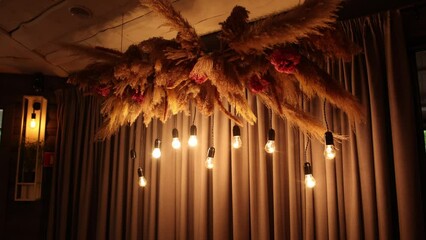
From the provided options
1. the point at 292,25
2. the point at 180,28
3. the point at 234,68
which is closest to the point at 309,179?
the point at 234,68

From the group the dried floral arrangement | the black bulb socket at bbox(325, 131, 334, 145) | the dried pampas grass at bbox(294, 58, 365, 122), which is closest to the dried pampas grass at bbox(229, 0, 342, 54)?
the dried floral arrangement

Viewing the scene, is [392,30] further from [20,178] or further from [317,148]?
[20,178]

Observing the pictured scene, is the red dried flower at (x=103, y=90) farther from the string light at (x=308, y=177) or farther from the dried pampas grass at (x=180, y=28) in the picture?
the string light at (x=308, y=177)

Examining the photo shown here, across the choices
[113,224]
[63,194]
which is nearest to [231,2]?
[113,224]

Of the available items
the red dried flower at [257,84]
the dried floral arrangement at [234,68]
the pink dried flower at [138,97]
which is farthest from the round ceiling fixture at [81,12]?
the red dried flower at [257,84]

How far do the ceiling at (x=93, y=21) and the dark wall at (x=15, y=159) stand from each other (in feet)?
2.06

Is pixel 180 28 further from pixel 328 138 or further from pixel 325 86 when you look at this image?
pixel 328 138

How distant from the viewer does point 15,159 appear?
305 centimetres

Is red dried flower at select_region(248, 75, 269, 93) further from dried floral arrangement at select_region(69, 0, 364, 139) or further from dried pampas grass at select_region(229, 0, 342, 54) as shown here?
dried pampas grass at select_region(229, 0, 342, 54)

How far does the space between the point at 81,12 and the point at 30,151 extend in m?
1.60

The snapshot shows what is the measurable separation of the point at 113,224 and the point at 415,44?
2.43 m

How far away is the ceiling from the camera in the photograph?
187 cm

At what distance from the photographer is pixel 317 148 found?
1.83 m

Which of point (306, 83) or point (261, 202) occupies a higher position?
point (306, 83)
